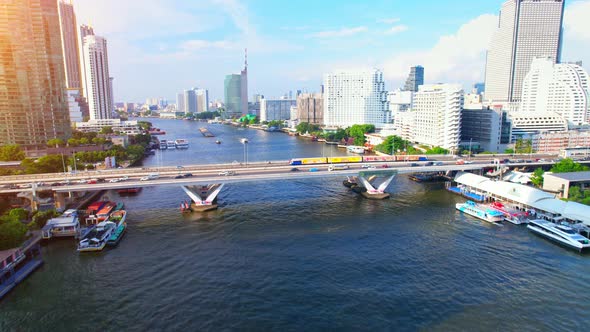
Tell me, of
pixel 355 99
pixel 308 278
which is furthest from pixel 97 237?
pixel 355 99

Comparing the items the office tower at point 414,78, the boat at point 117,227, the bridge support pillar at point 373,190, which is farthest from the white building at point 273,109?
the boat at point 117,227

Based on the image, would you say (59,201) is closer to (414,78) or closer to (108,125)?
(108,125)

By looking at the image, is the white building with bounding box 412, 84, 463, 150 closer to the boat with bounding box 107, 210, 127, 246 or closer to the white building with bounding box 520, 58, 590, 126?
the white building with bounding box 520, 58, 590, 126

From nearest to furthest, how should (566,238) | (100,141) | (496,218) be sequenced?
(566,238) → (496,218) → (100,141)

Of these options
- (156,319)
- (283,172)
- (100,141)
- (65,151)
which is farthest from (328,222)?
(100,141)

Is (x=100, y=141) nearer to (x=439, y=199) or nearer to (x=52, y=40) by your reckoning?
(x=52, y=40)

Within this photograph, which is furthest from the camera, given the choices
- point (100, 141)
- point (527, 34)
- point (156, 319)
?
point (527, 34)

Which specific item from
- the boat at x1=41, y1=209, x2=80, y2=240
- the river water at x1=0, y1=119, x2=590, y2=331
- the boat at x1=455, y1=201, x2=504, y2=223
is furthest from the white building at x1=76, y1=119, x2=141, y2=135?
the boat at x1=455, y1=201, x2=504, y2=223
